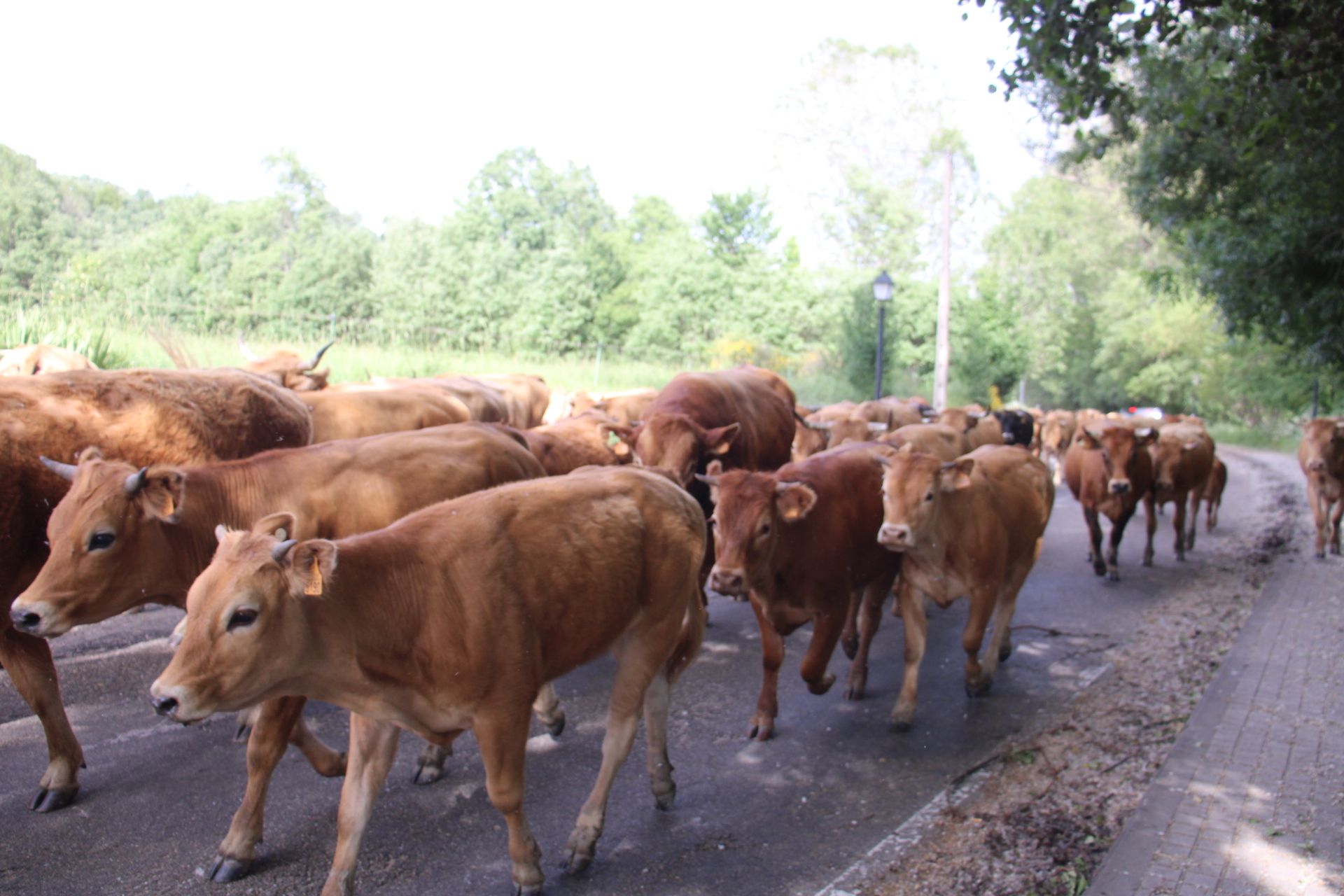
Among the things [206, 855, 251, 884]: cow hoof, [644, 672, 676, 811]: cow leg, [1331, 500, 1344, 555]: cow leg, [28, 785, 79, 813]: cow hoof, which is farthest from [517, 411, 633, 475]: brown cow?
[1331, 500, 1344, 555]: cow leg

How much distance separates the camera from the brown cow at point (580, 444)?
9.01 meters

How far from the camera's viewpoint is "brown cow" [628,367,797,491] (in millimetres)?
9016

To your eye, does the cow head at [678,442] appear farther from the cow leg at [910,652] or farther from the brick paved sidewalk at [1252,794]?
the brick paved sidewalk at [1252,794]

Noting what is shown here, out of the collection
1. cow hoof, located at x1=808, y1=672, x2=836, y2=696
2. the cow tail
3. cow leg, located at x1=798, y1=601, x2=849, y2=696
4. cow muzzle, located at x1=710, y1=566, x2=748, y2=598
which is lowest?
cow hoof, located at x1=808, y1=672, x2=836, y2=696

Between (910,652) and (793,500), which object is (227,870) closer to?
Result: (793,500)

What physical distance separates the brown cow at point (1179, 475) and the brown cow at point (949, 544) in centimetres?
623

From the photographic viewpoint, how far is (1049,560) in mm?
13055

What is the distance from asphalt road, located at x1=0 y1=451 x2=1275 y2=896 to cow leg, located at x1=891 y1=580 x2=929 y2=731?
0.39ft

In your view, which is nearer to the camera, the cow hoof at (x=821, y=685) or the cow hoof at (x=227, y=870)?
the cow hoof at (x=227, y=870)

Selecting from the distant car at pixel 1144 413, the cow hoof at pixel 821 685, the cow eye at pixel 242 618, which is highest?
the cow eye at pixel 242 618

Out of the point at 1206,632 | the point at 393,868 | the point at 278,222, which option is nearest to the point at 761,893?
the point at 393,868

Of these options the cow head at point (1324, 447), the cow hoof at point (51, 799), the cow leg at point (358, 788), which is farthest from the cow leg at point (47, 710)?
the cow head at point (1324, 447)

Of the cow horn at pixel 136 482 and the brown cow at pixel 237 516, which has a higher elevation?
the cow horn at pixel 136 482

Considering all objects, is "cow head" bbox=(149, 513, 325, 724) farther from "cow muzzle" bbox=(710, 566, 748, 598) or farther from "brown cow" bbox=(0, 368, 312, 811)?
"cow muzzle" bbox=(710, 566, 748, 598)
